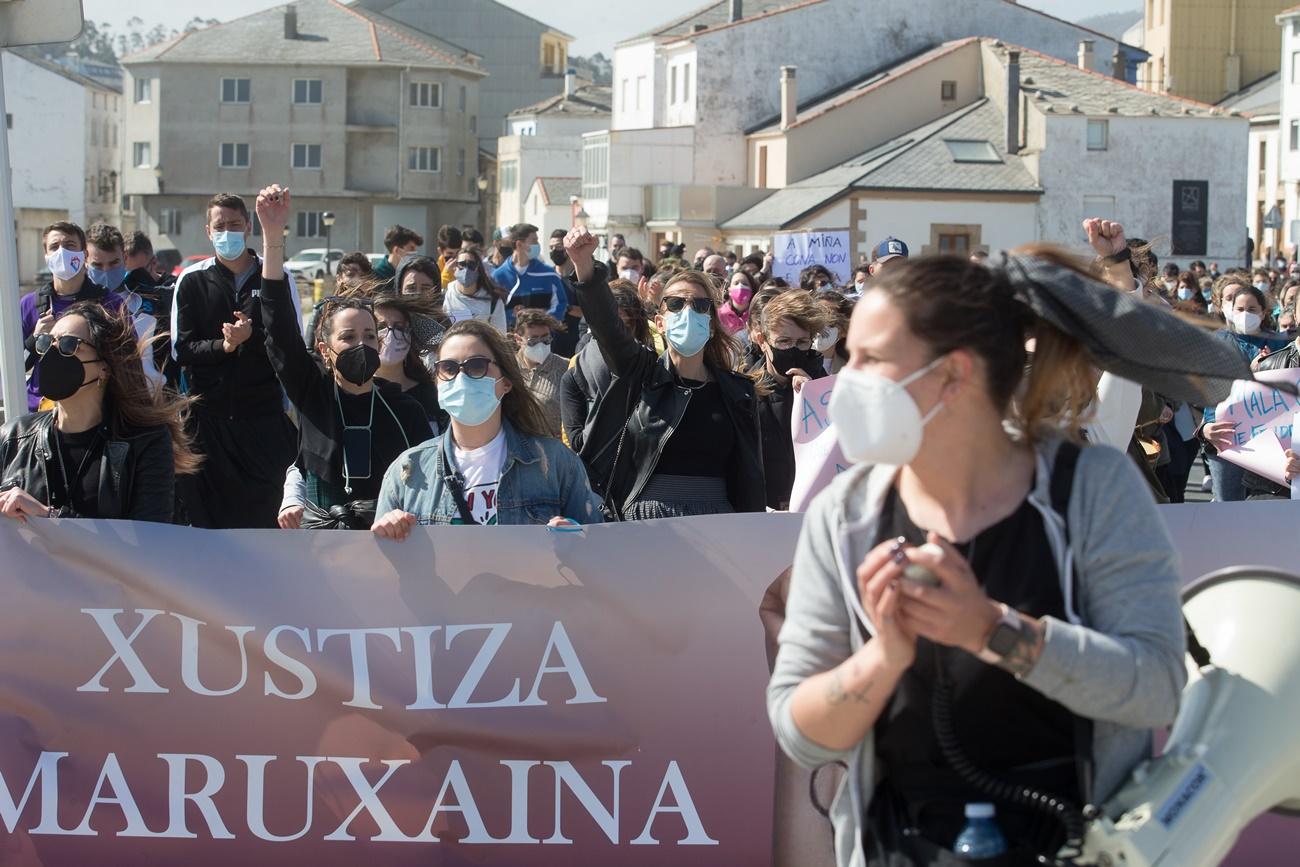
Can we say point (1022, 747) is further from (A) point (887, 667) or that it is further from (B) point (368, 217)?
(B) point (368, 217)

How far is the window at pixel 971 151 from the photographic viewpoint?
61.5 meters

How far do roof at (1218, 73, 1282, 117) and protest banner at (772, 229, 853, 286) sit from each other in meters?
64.4

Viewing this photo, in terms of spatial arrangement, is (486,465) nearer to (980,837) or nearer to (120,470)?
(120,470)

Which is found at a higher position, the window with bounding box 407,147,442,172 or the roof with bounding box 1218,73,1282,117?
the roof with bounding box 1218,73,1282,117

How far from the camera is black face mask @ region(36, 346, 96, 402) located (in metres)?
5.89

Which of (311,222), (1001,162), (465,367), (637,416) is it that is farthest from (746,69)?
(465,367)

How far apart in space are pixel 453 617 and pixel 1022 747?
2.84 metres

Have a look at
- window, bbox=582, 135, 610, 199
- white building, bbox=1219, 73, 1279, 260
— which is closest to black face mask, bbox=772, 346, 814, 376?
window, bbox=582, 135, 610, 199

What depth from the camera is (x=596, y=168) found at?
76.3 m

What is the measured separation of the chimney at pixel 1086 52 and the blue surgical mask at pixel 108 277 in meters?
64.3

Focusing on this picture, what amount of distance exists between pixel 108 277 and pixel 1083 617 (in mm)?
9867

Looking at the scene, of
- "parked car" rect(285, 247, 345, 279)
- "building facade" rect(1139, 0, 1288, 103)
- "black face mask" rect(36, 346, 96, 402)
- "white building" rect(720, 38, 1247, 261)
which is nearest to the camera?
"black face mask" rect(36, 346, 96, 402)

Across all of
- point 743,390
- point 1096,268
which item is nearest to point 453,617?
point 743,390

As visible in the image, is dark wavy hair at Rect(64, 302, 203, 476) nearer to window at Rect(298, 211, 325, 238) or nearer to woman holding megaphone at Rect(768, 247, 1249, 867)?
woman holding megaphone at Rect(768, 247, 1249, 867)
